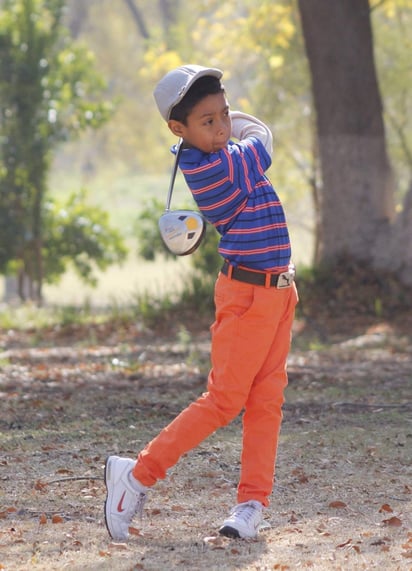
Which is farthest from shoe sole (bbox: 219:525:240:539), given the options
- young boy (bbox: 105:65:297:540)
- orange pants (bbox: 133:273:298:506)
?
orange pants (bbox: 133:273:298:506)

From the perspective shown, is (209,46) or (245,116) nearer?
(245,116)

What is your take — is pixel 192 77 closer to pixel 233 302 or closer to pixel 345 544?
pixel 233 302

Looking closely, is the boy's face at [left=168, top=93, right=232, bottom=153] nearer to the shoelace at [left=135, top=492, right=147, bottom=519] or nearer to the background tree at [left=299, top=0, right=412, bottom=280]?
the shoelace at [left=135, top=492, right=147, bottom=519]

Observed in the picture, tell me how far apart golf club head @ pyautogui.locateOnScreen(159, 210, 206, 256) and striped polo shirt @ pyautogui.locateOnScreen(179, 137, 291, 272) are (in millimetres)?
72

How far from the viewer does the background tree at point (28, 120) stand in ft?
45.5

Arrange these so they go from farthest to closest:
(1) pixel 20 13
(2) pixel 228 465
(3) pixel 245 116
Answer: (1) pixel 20 13
(2) pixel 228 465
(3) pixel 245 116

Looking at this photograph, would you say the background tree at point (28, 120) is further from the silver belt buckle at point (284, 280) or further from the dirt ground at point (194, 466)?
the silver belt buckle at point (284, 280)

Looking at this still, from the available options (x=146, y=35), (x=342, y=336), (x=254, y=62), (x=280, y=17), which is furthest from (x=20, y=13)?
(x=146, y=35)

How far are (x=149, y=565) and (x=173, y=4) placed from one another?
3120 centimetres

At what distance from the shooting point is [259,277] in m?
3.93

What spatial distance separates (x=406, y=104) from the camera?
1820cm

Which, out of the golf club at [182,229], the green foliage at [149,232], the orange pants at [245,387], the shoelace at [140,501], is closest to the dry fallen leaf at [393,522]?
the orange pants at [245,387]

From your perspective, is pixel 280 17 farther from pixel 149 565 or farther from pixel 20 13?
pixel 149 565

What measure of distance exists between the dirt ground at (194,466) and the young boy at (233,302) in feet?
0.68
